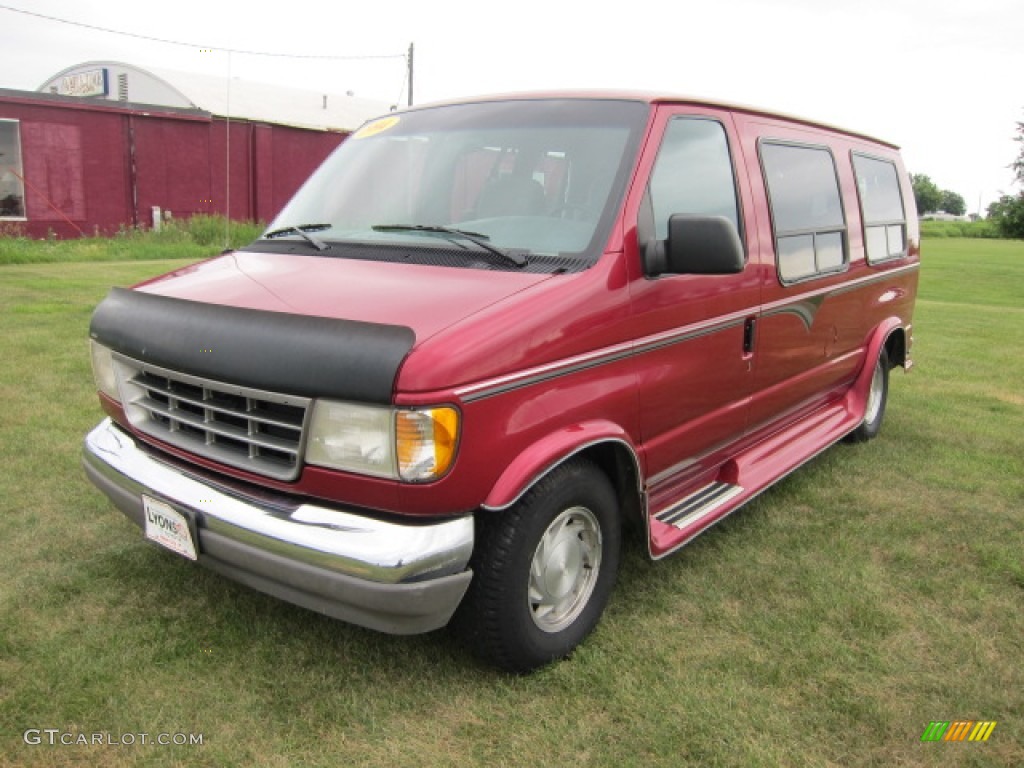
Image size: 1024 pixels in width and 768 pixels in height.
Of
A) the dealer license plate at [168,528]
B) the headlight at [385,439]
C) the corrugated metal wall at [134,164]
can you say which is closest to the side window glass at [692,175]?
the headlight at [385,439]

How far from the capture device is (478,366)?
7.86 feet

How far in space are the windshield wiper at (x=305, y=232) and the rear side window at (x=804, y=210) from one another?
6.91 ft

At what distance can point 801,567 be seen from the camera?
371cm

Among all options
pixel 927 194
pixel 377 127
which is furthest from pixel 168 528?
pixel 927 194

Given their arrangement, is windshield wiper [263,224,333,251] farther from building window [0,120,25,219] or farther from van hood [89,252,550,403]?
building window [0,120,25,219]

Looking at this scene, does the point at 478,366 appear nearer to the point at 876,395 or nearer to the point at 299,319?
the point at 299,319

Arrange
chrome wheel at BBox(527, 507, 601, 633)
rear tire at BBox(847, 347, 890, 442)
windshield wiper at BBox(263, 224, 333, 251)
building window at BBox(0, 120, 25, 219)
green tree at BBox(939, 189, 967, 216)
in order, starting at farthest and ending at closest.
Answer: green tree at BBox(939, 189, 967, 216), building window at BBox(0, 120, 25, 219), rear tire at BBox(847, 347, 890, 442), windshield wiper at BBox(263, 224, 333, 251), chrome wheel at BBox(527, 507, 601, 633)

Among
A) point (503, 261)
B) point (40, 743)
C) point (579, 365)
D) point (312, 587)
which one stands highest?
point (503, 261)

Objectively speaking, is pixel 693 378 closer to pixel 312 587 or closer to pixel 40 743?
pixel 312 587

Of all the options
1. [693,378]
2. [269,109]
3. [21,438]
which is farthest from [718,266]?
[269,109]

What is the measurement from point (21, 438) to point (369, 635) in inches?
122

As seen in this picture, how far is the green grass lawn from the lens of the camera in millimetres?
2508

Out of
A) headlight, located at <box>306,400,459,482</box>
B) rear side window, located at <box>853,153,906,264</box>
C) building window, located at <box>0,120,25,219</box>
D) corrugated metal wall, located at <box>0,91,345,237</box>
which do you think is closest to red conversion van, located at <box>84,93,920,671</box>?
headlight, located at <box>306,400,459,482</box>

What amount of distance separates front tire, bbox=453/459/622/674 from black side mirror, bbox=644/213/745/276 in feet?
2.62
